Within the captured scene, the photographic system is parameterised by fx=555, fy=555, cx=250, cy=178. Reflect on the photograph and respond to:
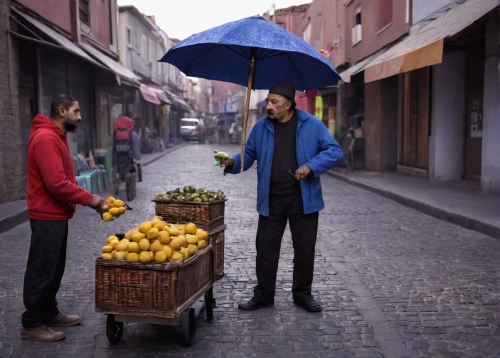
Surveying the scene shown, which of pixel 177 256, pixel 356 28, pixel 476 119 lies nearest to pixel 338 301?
pixel 177 256

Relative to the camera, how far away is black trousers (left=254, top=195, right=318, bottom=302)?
183 inches

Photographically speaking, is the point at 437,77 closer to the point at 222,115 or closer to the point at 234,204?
the point at 234,204

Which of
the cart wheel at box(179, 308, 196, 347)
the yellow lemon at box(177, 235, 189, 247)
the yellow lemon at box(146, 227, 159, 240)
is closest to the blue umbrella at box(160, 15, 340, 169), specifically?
the yellow lemon at box(177, 235, 189, 247)

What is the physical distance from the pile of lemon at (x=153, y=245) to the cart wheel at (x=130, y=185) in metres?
7.69

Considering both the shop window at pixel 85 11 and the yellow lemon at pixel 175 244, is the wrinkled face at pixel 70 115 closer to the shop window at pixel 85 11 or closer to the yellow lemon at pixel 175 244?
the yellow lemon at pixel 175 244

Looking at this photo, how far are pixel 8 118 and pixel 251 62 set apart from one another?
7040 millimetres

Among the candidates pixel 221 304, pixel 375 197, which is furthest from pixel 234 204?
pixel 221 304

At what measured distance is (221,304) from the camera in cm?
486

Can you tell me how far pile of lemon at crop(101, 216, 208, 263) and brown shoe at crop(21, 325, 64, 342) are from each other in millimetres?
703

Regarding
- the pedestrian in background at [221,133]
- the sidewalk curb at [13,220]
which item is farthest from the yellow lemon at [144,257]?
the pedestrian in background at [221,133]

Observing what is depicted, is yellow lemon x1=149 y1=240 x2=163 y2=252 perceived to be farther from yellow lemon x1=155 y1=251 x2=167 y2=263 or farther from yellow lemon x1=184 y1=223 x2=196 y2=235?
yellow lemon x1=184 y1=223 x2=196 y2=235

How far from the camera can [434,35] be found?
1096cm

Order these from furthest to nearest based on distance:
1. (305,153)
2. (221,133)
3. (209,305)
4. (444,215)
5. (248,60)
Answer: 1. (221,133)
2. (444,215)
3. (248,60)
4. (305,153)
5. (209,305)

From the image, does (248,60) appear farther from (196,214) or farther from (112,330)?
(112,330)
